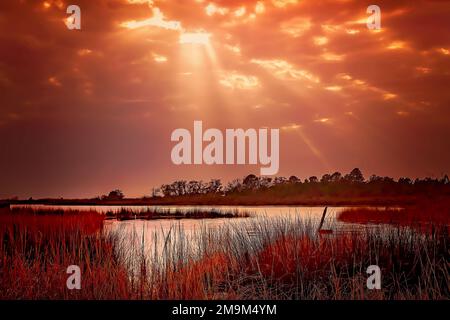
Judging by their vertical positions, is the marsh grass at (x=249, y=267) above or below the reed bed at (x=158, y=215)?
above

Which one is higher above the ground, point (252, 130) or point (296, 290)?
point (252, 130)

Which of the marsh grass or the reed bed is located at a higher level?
the marsh grass

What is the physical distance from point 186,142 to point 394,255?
14.7 ft

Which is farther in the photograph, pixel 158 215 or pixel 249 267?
pixel 158 215

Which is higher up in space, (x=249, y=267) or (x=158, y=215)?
(x=249, y=267)

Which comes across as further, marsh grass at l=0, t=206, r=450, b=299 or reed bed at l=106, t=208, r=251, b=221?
reed bed at l=106, t=208, r=251, b=221

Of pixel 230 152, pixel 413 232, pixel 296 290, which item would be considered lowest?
pixel 296 290

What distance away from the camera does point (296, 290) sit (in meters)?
7.61

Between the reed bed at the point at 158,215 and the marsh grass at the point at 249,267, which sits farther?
the reed bed at the point at 158,215
